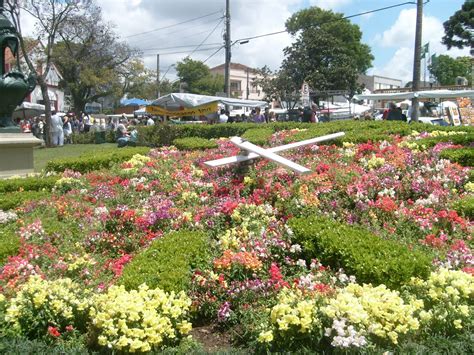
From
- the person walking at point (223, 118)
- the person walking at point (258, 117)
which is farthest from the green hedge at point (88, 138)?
the person walking at point (258, 117)

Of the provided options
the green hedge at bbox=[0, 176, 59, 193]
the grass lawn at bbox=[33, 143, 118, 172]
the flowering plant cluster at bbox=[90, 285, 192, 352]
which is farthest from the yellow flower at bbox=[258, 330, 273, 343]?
the grass lawn at bbox=[33, 143, 118, 172]

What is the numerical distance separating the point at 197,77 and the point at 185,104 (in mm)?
58914

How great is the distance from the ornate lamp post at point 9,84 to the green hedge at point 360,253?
6.82 meters

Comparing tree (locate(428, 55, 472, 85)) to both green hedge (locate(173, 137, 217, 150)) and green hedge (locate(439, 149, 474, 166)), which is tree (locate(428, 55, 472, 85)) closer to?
green hedge (locate(173, 137, 217, 150))

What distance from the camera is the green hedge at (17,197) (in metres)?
6.58

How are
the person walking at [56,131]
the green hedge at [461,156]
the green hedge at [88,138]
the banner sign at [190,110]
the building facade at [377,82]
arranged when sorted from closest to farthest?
the green hedge at [461,156] < the banner sign at [190,110] < the person walking at [56,131] < the green hedge at [88,138] < the building facade at [377,82]

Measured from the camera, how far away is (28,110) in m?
29.5

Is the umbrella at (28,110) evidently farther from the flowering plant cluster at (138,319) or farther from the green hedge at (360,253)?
the flowering plant cluster at (138,319)

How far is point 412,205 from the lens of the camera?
5395 millimetres

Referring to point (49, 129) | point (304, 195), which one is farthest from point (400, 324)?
point (49, 129)

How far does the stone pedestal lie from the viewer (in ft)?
30.5

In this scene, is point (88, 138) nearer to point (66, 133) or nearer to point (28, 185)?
point (66, 133)

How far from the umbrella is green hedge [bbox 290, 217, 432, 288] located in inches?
1028

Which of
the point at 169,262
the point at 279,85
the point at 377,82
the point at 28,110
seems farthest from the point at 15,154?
the point at 377,82
